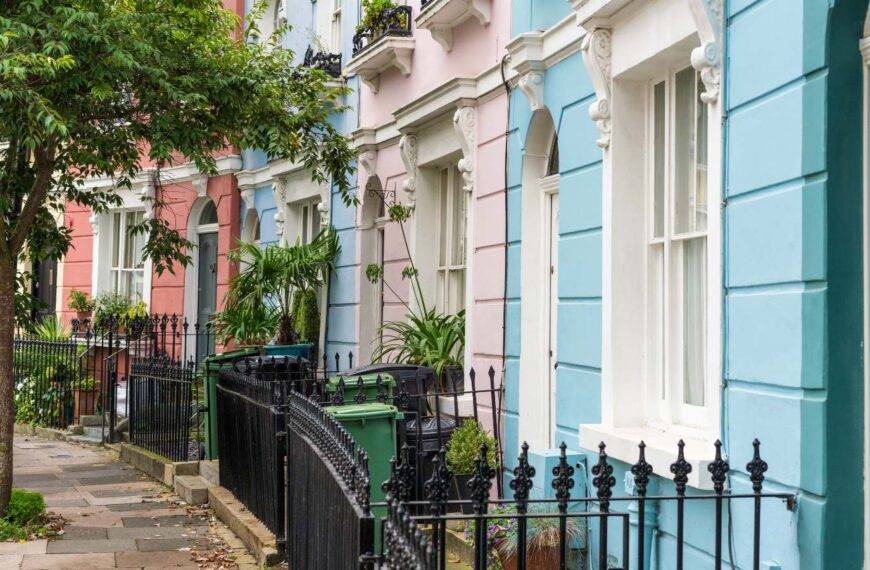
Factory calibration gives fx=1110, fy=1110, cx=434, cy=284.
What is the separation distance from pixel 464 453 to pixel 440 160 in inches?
142

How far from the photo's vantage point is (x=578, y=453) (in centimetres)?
762

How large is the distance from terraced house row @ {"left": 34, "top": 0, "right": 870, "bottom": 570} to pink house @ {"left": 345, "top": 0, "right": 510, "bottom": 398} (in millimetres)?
31

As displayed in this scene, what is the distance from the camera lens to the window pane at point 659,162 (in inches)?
272

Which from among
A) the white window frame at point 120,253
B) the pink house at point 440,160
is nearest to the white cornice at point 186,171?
the white window frame at point 120,253

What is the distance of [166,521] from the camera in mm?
9664

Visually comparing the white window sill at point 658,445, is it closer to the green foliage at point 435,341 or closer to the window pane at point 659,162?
the window pane at point 659,162

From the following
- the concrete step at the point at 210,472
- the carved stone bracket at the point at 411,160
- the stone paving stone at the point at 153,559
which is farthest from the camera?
the carved stone bracket at the point at 411,160

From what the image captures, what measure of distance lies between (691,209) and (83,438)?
1073 cm

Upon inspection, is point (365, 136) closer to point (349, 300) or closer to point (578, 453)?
point (349, 300)

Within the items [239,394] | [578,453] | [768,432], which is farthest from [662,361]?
[239,394]

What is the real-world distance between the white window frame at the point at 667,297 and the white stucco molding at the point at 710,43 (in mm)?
650

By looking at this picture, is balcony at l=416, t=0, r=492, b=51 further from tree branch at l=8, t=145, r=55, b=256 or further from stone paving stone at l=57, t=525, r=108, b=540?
stone paving stone at l=57, t=525, r=108, b=540

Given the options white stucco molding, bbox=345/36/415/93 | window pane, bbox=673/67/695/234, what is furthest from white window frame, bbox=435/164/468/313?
window pane, bbox=673/67/695/234

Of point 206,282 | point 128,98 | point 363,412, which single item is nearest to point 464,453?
point 363,412
